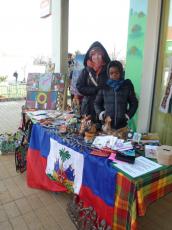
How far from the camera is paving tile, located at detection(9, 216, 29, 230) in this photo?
1869mm

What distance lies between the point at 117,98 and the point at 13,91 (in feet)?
23.0

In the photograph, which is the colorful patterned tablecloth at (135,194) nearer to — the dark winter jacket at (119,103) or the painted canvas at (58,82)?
the dark winter jacket at (119,103)

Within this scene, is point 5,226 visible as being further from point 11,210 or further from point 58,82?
point 58,82

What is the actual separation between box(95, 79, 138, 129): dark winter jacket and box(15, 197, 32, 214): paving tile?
1.12 m

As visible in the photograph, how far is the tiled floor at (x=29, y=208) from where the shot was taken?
1.90 meters

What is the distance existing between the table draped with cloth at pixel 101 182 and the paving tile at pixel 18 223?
388 mm

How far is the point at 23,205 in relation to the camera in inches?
84.7

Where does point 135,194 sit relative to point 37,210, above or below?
above

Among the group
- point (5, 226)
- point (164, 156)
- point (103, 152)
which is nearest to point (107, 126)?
point (103, 152)

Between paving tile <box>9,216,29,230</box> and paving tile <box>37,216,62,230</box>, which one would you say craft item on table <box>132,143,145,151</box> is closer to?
paving tile <box>37,216,62,230</box>

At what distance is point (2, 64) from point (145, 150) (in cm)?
934

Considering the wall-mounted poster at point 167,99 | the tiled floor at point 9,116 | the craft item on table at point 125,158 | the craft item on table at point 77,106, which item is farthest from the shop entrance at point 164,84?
the tiled floor at point 9,116

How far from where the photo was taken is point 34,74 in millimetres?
3162

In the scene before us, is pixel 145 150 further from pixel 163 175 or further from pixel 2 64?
pixel 2 64
